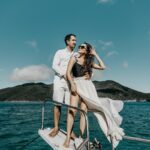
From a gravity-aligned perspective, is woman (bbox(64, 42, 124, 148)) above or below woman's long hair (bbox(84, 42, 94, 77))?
below

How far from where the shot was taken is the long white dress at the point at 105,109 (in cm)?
531

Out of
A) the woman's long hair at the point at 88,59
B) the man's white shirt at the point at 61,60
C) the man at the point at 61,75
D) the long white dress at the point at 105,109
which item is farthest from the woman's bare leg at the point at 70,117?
the man's white shirt at the point at 61,60

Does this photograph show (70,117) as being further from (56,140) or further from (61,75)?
(61,75)

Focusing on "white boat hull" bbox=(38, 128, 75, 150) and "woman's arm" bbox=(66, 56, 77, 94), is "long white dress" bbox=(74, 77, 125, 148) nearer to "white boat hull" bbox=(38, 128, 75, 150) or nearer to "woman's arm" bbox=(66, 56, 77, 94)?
"woman's arm" bbox=(66, 56, 77, 94)

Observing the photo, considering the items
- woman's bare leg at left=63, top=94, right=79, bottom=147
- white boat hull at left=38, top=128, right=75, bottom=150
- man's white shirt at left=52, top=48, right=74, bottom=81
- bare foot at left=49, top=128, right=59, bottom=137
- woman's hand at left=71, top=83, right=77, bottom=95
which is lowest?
white boat hull at left=38, top=128, right=75, bottom=150

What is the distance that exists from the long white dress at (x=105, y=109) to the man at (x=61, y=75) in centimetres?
88

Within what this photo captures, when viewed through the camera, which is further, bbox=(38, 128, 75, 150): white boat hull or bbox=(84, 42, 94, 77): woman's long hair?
bbox=(84, 42, 94, 77): woman's long hair

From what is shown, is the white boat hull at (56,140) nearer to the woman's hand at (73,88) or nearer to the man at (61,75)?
the man at (61,75)

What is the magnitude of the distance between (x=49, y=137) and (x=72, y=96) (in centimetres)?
129

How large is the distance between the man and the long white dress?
877mm

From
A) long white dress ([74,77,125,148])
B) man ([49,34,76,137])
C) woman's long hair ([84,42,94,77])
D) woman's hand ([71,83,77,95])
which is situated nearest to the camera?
long white dress ([74,77,125,148])

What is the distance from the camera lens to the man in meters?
6.71

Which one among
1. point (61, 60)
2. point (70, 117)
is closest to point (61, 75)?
point (61, 60)

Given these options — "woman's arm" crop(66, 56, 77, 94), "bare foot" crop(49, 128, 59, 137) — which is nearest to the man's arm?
"woman's arm" crop(66, 56, 77, 94)
